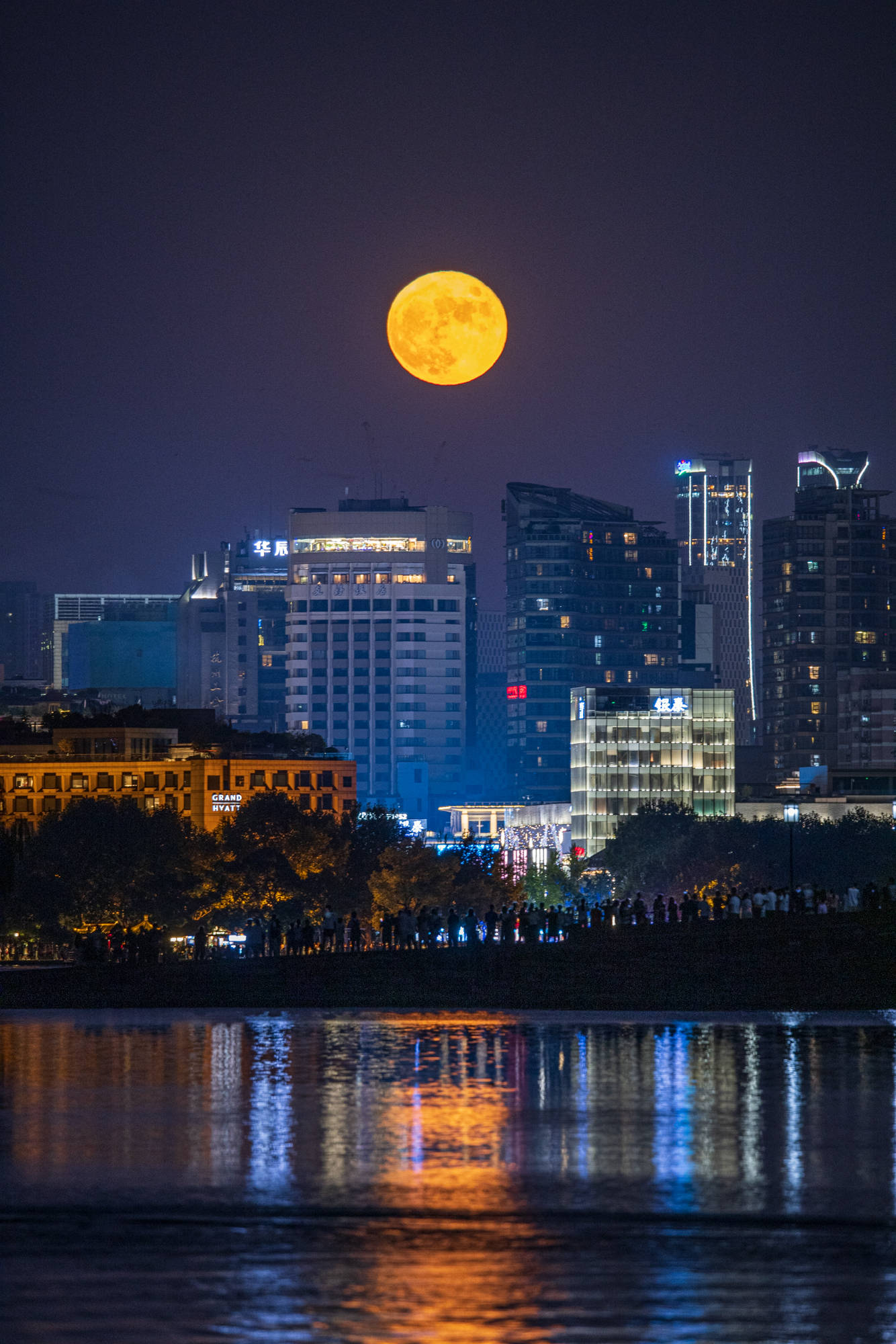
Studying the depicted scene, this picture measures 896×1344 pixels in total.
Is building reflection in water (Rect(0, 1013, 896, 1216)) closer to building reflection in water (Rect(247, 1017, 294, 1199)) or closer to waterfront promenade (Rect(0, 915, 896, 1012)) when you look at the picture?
building reflection in water (Rect(247, 1017, 294, 1199))

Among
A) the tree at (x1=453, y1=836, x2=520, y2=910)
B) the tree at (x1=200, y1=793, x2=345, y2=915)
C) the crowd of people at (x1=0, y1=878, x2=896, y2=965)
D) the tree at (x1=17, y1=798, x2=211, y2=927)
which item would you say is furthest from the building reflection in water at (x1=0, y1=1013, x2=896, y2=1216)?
the tree at (x1=453, y1=836, x2=520, y2=910)

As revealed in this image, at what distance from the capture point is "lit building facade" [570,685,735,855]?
19475 centimetres

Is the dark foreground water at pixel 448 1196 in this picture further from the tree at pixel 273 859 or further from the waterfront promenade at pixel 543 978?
the tree at pixel 273 859

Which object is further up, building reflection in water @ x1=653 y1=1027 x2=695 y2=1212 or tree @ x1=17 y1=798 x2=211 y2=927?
tree @ x1=17 y1=798 x2=211 y2=927

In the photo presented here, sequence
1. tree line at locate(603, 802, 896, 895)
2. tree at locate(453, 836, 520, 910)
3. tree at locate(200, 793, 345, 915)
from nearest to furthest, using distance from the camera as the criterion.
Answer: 1. tree at locate(200, 793, 345, 915)
2. tree at locate(453, 836, 520, 910)
3. tree line at locate(603, 802, 896, 895)

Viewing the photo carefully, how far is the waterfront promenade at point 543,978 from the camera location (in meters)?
46.4

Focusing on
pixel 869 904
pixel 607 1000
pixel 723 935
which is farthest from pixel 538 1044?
pixel 869 904

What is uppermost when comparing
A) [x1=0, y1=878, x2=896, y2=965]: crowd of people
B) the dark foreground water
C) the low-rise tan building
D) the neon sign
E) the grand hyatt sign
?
the neon sign

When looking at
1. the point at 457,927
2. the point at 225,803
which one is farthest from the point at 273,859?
the point at 457,927

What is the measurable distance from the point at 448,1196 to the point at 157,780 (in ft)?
450

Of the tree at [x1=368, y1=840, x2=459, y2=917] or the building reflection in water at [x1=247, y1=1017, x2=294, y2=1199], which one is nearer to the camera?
the building reflection in water at [x1=247, y1=1017, x2=294, y2=1199]

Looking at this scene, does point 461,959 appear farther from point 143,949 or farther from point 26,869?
point 26,869

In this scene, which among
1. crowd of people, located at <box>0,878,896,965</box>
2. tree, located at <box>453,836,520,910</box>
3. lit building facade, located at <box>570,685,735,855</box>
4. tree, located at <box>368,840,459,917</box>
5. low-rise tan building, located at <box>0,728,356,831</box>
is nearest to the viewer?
crowd of people, located at <box>0,878,896,965</box>

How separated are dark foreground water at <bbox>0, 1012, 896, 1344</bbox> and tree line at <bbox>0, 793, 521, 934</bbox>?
6922 cm
